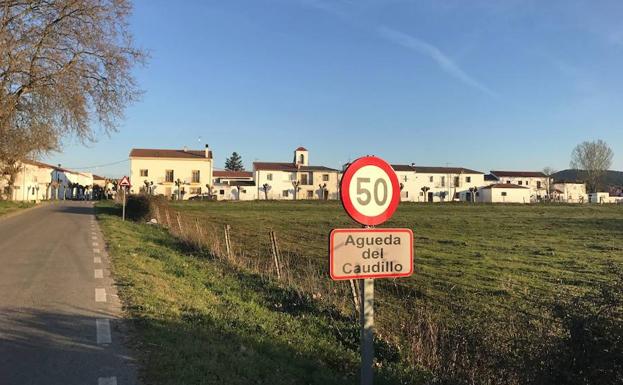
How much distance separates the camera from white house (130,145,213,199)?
88.2 m

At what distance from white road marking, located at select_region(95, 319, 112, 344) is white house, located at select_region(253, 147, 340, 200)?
287 feet

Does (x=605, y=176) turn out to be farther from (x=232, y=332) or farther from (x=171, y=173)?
(x=232, y=332)

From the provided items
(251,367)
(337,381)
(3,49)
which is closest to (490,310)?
(337,381)

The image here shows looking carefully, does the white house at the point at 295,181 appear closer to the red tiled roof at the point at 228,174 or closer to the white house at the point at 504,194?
the red tiled roof at the point at 228,174

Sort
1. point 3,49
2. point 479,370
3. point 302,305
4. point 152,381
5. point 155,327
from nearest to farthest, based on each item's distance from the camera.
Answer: point 152,381, point 479,370, point 155,327, point 302,305, point 3,49

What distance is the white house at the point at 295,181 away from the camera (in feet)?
312

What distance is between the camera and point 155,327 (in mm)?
6527

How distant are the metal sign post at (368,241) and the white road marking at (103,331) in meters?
3.30

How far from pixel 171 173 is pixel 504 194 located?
6201cm

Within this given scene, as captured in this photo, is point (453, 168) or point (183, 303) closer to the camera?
point (183, 303)

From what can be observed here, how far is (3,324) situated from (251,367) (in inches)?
139

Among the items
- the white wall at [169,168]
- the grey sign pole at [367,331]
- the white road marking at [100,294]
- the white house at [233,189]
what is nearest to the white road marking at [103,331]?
the white road marking at [100,294]

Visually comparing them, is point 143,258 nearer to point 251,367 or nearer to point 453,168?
point 251,367

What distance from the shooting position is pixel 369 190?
4.25 metres
